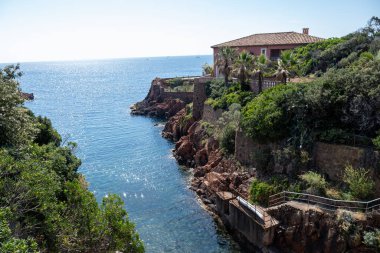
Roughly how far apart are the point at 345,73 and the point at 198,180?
56.6ft

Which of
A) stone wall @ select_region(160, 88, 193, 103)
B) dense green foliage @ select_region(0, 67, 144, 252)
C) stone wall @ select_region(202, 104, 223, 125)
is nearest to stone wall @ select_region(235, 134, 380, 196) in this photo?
stone wall @ select_region(202, 104, 223, 125)

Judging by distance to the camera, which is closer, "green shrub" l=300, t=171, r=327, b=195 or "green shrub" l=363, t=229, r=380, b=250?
→ "green shrub" l=363, t=229, r=380, b=250

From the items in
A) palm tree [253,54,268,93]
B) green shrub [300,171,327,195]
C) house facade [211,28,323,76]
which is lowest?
green shrub [300,171,327,195]

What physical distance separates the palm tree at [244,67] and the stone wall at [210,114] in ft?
14.9

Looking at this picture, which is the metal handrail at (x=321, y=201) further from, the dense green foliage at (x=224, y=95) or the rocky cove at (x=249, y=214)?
the dense green foliage at (x=224, y=95)

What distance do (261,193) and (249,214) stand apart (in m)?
2.36

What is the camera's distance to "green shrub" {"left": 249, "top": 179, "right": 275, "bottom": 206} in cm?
2347

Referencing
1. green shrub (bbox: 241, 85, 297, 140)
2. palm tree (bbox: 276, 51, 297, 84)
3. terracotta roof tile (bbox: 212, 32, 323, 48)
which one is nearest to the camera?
green shrub (bbox: 241, 85, 297, 140)

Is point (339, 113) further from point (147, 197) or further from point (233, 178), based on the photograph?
point (147, 197)

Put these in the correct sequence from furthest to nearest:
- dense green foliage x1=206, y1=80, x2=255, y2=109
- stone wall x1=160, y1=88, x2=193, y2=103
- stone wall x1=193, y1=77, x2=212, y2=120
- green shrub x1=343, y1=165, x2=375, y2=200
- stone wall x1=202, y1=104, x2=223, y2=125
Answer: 1. stone wall x1=160, y1=88, x2=193, y2=103
2. stone wall x1=193, y1=77, x2=212, y2=120
3. stone wall x1=202, y1=104, x2=223, y2=125
4. dense green foliage x1=206, y1=80, x2=255, y2=109
5. green shrub x1=343, y1=165, x2=375, y2=200

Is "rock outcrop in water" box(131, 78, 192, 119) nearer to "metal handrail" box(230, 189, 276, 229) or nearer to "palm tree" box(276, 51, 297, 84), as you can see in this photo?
"palm tree" box(276, 51, 297, 84)

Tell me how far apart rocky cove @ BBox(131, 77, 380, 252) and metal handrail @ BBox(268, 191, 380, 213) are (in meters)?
0.51

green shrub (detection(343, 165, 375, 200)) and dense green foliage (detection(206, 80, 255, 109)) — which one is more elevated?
dense green foliage (detection(206, 80, 255, 109))

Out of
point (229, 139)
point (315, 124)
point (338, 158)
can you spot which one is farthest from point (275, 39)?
point (338, 158)
